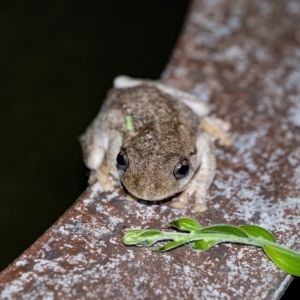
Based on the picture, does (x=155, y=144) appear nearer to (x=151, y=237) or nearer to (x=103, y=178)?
(x=103, y=178)

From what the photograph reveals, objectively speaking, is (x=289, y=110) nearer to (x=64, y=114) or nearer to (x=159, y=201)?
(x=159, y=201)

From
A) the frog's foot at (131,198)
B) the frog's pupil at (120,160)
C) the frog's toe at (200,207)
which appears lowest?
the frog's foot at (131,198)

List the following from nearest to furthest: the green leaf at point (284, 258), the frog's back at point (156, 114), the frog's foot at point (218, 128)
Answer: the green leaf at point (284, 258)
the frog's back at point (156, 114)
the frog's foot at point (218, 128)

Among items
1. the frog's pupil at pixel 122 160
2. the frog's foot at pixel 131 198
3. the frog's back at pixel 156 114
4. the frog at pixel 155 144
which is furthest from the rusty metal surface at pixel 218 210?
the frog's back at pixel 156 114

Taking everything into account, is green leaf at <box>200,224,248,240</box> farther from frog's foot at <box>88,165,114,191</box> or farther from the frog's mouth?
frog's foot at <box>88,165,114,191</box>

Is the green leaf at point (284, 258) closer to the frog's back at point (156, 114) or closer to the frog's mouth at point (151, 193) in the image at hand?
the frog's mouth at point (151, 193)

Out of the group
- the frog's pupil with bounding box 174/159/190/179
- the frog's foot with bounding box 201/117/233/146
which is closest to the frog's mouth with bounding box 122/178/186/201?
the frog's pupil with bounding box 174/159/190/179

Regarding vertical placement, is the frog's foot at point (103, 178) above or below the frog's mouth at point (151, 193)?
below
